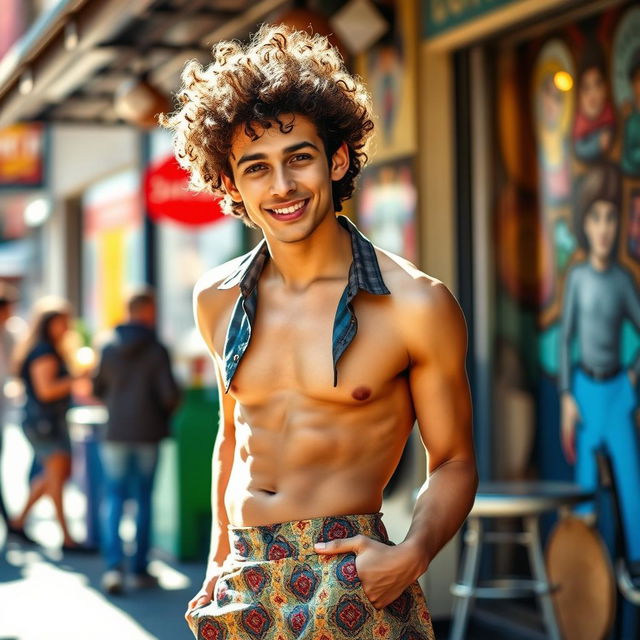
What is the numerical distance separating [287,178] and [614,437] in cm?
379

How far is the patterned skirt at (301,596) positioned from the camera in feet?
9.58

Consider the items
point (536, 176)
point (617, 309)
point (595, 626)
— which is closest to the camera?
point (595, 626)

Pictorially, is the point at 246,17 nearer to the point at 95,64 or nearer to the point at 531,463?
the point at 95,64

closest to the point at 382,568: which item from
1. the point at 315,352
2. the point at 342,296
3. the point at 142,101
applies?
the point at 315,352

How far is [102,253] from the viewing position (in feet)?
53.9

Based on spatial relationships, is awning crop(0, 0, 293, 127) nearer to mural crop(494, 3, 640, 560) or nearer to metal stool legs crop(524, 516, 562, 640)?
mural crop(494, 3, 640, 560)

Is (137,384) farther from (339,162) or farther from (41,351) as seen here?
(339,162)

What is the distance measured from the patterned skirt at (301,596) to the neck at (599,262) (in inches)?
144

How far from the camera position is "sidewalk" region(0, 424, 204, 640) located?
299 inches

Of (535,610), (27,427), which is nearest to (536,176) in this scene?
(535,610)

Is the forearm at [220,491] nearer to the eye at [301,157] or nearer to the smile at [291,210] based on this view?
the smile at [291,210]

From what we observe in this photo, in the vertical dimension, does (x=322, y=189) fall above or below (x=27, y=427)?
above

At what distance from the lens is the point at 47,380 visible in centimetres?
→ 1023

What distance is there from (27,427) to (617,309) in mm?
5531
